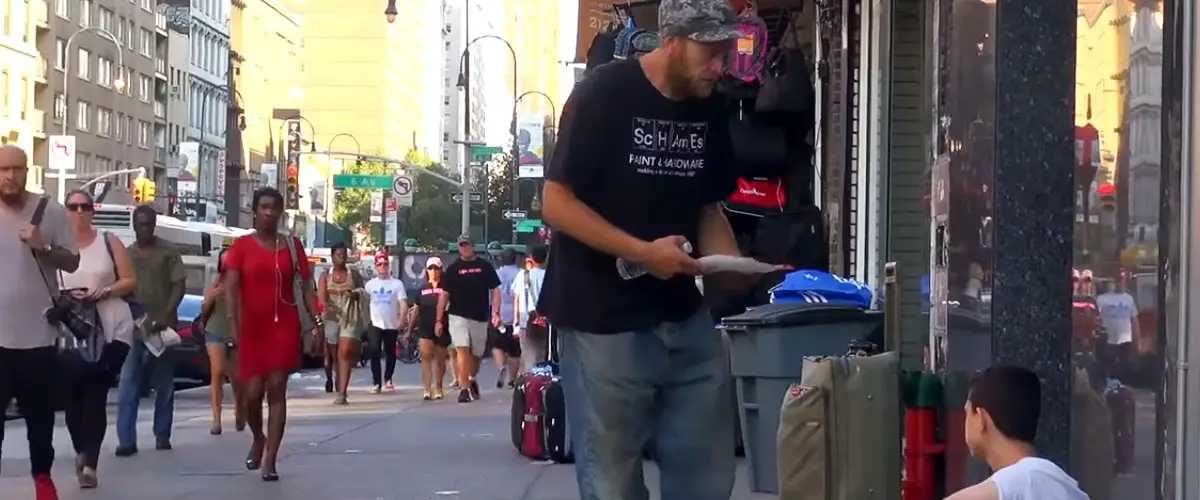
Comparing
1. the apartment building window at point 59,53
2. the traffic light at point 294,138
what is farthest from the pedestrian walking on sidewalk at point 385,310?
the apartment building window at point 59,53

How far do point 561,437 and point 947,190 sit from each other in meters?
5.06

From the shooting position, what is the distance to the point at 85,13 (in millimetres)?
90500

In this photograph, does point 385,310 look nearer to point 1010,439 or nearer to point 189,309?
point 189,309

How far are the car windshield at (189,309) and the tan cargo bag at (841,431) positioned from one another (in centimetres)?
A: 1612

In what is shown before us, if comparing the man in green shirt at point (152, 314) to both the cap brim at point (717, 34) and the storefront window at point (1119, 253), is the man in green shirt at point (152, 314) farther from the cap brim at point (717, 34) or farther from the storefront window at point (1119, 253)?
the cap brim at point (717, 34)

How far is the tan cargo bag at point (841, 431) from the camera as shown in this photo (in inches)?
283

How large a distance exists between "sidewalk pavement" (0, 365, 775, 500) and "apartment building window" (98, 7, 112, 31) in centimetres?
7747

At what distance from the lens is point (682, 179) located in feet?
16.2

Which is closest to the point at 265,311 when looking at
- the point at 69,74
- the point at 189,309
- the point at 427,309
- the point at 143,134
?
the point at 427,309

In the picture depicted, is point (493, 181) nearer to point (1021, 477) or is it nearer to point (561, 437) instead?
point (561, 437)

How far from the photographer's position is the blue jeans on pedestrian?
4879mm

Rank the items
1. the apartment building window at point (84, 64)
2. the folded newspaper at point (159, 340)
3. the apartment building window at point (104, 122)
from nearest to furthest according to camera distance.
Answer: the folded newspaper at point (159, 340), the apartment building window at point (84, 64), the apartment building window at point (104, 122)

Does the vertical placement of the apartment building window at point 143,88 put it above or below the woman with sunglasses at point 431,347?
above

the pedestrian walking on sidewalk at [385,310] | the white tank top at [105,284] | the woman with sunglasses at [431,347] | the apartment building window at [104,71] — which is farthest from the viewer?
the apartment building window at [104,71]
